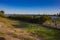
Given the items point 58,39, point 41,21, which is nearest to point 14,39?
point 58,39

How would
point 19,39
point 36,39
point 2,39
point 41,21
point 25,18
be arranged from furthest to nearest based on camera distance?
point 25,18 < point 41,21 < point 36,39 < point 19,39 < point 2,39

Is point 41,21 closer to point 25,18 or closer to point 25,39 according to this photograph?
point 25,18

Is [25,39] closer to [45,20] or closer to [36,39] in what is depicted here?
[36,39]

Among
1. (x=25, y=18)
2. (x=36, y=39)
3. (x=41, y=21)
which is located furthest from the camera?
(x=25, y=18)

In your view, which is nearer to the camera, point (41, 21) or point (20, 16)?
point (41, 21)

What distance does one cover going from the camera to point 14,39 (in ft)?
52.0

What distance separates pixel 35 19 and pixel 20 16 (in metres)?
7.11

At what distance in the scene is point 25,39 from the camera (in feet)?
54.3

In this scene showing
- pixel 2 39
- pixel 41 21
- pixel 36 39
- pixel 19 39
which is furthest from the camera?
pixel 41 21

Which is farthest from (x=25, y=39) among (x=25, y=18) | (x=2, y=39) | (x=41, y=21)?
(x=25, y=18)

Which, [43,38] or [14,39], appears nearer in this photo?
[14,39]

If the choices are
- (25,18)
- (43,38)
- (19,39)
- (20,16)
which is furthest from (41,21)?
(19,39)

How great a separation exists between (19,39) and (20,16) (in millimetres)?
28140

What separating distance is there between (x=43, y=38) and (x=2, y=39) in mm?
5263
